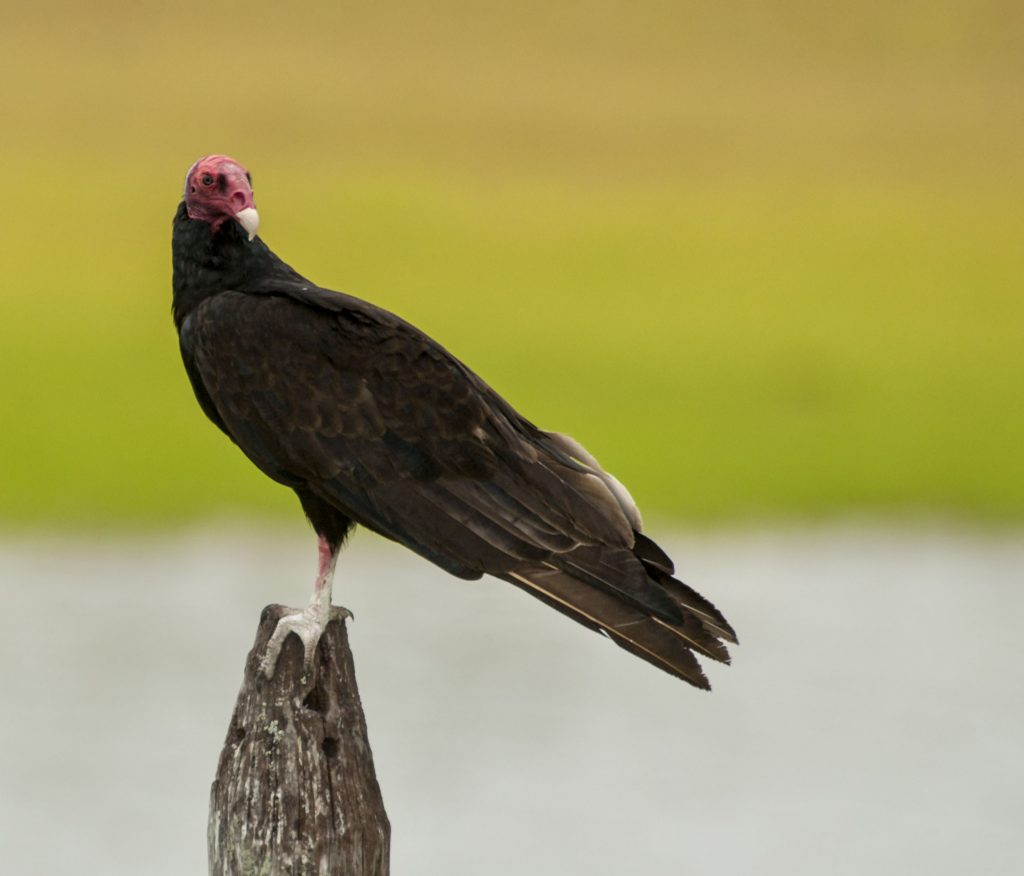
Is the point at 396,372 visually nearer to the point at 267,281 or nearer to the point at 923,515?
the point at 267,281

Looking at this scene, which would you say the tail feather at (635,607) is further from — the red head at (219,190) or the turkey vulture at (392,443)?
the red head at (219,190)

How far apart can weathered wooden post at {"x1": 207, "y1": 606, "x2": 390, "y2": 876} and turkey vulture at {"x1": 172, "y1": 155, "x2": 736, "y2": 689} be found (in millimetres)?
160

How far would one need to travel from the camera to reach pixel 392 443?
3826 mm

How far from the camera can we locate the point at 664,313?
10312mm

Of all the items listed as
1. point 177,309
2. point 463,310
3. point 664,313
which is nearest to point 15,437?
point 463,310

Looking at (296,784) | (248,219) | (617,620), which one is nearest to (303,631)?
(296,784)

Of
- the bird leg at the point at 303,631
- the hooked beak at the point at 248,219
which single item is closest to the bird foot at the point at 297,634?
the bird leg at the point at 303,631

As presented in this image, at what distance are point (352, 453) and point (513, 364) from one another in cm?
565

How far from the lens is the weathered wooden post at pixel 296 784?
323 cm

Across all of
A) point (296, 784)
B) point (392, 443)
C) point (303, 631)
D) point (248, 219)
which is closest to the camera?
point (296, 784)

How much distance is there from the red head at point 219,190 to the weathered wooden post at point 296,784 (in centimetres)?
105

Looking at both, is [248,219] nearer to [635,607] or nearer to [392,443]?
[392,443]

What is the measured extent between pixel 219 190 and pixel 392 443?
67 centimetres

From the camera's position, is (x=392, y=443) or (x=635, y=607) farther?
(x=392, y=443)
